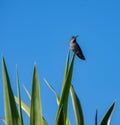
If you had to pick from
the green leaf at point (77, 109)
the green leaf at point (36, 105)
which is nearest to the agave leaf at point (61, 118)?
the green leaf at point (36, 105)

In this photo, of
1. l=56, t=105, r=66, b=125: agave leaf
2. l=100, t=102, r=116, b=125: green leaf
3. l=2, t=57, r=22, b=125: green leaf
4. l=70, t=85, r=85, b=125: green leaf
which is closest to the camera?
l=56, t=105, r=66, b=125: agave leaf

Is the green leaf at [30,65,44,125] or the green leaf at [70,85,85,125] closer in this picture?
the green leaf at [30,65,44,125]

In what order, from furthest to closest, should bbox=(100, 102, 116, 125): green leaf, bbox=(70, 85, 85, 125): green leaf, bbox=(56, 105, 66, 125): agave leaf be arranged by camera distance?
1. bbox=(70, 85, 85, 125): green leaf
2. bbox=(100, 102, 116, 125): green leaf
3. bbox=(56, 105, 66, 125): agave leaf

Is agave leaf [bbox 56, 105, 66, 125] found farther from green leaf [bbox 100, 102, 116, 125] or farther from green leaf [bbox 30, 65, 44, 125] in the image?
green leaf [bbox 100, 102, 116, 125]

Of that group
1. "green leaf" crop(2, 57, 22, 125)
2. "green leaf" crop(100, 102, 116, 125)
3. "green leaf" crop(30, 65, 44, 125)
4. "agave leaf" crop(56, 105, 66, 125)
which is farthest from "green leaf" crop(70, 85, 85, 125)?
"agave leaf" crop(56, 105, 66, 125)

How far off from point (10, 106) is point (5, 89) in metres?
0.12

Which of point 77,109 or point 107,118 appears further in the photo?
point 77,109

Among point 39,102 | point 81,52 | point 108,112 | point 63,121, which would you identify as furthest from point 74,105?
point 81,52

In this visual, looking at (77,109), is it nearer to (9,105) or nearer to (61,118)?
(9,105)

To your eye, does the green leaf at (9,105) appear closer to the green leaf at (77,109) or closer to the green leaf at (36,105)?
the green leaf at (36,105)

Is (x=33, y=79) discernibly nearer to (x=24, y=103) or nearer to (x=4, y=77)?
(x=4, y=77)

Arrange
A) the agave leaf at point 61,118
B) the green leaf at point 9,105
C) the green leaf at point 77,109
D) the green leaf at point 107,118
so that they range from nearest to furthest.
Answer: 1. the agave leaf at point 61,118
2. the green leaf at point 9,105
3. the green leaf at point 107,118
4. the green leaf at point 77,109

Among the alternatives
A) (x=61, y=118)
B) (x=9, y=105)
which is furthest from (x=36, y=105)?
(x=61, y=118)

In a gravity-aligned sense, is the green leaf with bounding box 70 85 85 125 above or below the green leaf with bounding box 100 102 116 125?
above
